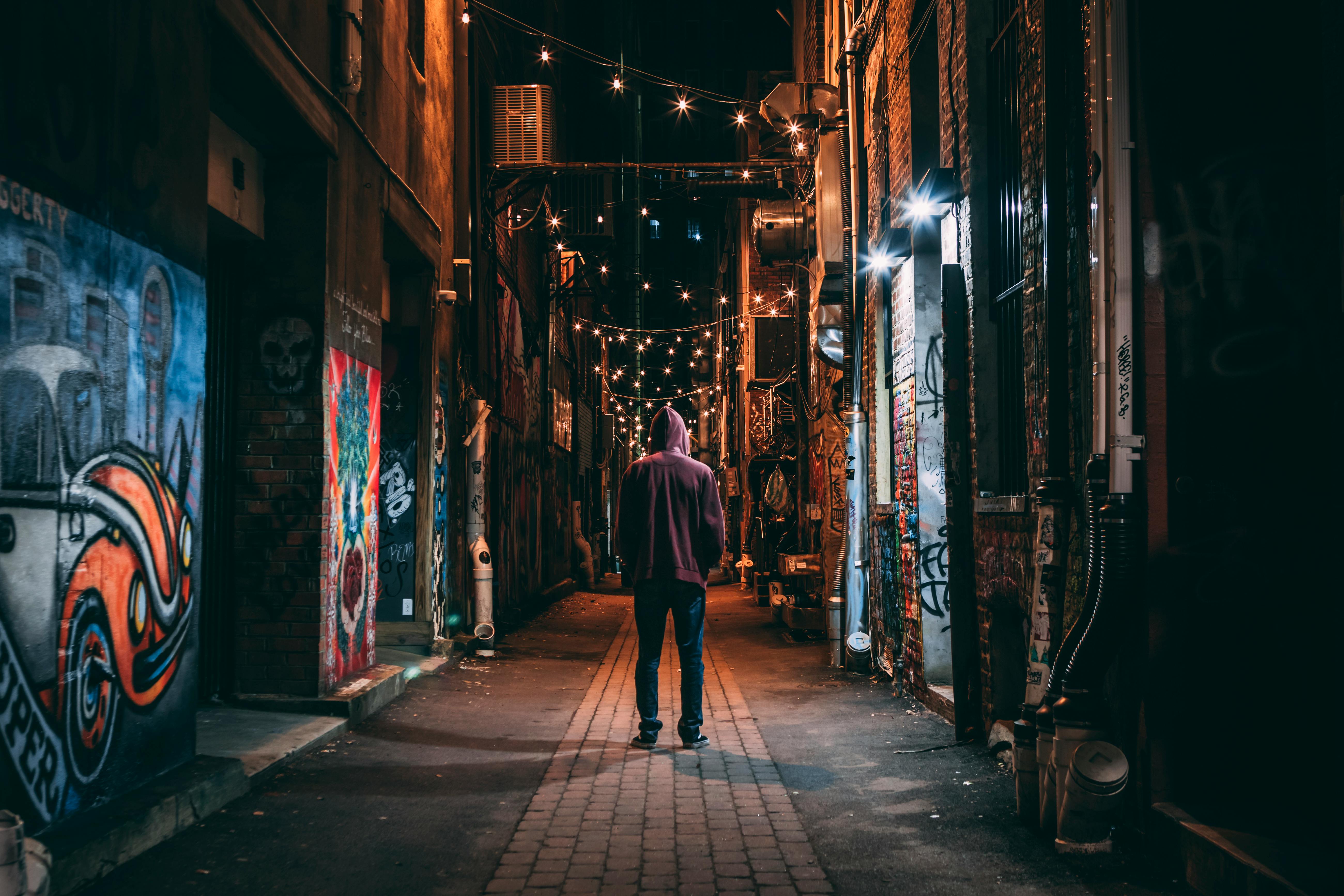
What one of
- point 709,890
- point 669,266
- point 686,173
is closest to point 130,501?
point 709,890

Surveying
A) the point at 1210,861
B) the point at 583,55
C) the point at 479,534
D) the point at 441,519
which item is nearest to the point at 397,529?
the point at 441,519

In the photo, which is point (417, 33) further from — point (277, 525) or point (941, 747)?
point (941, 747)

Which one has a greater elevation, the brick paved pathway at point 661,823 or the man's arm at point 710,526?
the man's arm at point 710,526

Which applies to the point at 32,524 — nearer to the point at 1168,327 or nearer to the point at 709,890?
the point at 709,890

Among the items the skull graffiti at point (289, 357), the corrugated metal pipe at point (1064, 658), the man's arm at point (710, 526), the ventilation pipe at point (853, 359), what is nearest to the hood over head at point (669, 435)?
the man's arm at point (710, 526)

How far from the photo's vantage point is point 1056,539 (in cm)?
476

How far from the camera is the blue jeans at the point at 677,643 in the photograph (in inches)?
247

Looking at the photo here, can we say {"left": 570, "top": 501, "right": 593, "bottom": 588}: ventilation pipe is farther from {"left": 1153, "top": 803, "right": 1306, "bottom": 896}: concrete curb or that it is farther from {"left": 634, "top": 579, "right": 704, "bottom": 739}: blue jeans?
{"left": 1153, "top": 803, "right": 1306, "bottom": 896}: concrete curb

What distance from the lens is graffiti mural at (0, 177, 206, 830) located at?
3.63 meters

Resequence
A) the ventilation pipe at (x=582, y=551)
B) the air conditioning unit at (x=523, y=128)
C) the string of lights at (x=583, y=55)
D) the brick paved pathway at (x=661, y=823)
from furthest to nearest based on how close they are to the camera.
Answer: the ventilation pipe at (x=582, y=551) → the air conditioning unit at (x=523, y=128) → the string of lights at (x=583, y=55) → the brick paved pathway at (x=661, y=823)

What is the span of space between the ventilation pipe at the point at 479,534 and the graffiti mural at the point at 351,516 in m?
2.56

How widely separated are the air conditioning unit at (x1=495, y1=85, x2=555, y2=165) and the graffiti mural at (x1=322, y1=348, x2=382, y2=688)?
22.1 feet

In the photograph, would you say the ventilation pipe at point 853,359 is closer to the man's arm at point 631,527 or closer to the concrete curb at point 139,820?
the man's arm at point 631,527

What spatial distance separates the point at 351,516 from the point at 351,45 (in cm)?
365
